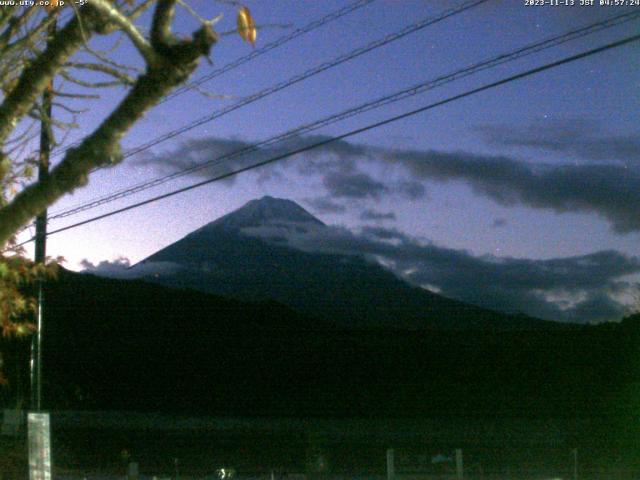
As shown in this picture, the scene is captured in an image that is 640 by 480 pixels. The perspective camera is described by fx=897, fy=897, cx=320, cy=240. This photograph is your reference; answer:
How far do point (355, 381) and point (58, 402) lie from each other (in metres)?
10.7

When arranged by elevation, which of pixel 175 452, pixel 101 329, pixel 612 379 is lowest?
pixel 175 452

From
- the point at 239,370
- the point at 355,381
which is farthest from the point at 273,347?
the point at 355,381

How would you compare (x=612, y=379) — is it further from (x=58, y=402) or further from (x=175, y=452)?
(x=58, y=402)

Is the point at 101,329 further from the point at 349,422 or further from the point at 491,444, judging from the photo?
the point at 491,444

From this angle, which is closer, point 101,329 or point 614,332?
point 614,332

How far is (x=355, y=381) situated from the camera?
33156 mm

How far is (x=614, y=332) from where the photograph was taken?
1159 inches

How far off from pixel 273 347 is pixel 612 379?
12.7m

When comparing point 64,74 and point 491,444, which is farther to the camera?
point 491,444

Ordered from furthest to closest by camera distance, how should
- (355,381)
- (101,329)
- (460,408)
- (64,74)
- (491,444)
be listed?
(101,329), (355,381), (460,408), (491,444), (64,74)

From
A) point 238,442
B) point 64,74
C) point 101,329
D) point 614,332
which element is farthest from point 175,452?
point 64,74

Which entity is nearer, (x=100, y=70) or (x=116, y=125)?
(x=116, y=125)

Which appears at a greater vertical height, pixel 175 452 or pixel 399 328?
pixel 399 328

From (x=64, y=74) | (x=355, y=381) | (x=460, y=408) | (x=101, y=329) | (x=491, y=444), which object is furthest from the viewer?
(x=101, y=329)
